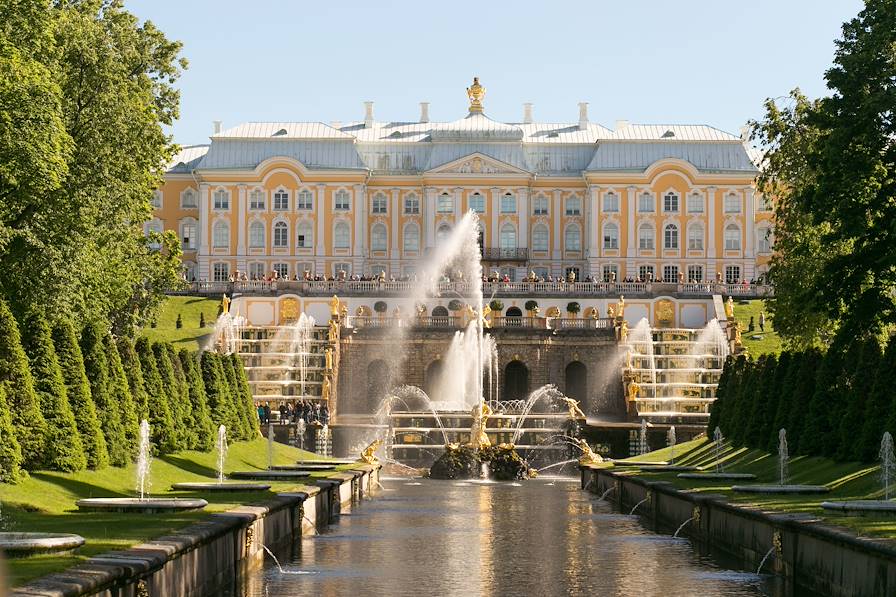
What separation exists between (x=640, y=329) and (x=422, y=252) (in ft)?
101

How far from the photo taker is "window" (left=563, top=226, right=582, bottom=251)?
113750 mm

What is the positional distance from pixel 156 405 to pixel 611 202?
77.6 metres

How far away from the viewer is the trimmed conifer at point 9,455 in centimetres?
2478

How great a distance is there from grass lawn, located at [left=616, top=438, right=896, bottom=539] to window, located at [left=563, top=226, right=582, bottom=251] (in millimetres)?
67754

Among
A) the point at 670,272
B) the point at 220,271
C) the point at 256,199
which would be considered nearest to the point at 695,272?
the point at 670,272

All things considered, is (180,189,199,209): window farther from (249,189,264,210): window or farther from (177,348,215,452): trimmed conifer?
(177,348,215,452): trimmed conifer

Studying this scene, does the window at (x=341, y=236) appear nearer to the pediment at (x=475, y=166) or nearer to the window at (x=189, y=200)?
the pediment at (x=475, y=166)

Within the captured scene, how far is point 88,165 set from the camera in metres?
42.4

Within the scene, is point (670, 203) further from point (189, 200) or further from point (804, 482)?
point (804, 482)

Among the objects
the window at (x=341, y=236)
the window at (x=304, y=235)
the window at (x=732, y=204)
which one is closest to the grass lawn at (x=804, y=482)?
the window at (x=732, y=204)

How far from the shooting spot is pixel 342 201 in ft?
370

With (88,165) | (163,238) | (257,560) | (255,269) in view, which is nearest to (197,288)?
(255,269)

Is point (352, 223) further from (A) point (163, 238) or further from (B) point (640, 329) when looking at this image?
(A) point (163, 238)

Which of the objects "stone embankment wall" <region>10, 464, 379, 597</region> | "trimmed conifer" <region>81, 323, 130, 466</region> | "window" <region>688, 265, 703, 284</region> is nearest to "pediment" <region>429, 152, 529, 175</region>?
"window" <region>688, 265, 703, 284</region>
